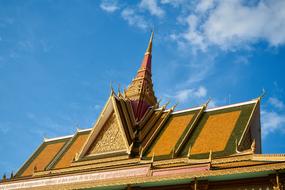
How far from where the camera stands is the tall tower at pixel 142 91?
2327 centimetres

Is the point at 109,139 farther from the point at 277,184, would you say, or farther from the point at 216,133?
the point at 277,184

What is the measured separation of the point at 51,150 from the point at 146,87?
7.00m

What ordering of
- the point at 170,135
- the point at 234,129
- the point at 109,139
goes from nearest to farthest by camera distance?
the point at 234,129
the point at 170,135
the point at 109,139

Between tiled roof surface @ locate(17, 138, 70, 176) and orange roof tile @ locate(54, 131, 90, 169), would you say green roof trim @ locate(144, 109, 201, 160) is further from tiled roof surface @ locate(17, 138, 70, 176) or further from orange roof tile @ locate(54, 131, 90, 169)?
tiled roof surface @ locate(17, 138, 70, 176)

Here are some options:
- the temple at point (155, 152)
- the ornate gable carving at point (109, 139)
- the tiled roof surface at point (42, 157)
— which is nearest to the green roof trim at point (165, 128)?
the temple at point (155, 152)

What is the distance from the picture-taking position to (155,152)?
61.4 feet

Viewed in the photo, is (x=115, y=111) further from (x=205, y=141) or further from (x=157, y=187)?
(x=157, y=187)

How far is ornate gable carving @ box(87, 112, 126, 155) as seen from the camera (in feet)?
67.1

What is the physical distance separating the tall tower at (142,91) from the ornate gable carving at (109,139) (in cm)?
149

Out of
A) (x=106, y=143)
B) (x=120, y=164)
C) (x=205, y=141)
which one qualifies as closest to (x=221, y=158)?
(x=205, y=141)

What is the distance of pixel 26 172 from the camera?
76.3ft

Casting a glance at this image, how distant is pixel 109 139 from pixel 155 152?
3322mm

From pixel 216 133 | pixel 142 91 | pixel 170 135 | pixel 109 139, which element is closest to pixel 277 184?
pixel 216 133

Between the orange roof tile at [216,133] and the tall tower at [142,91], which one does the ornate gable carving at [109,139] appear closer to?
the tall tower at [142,91]
